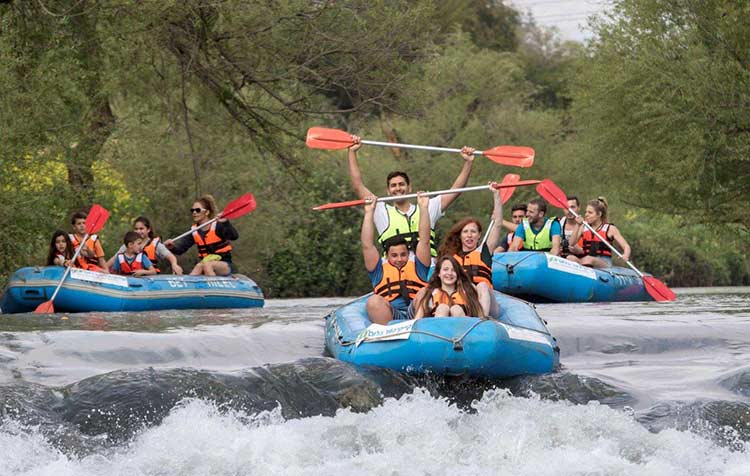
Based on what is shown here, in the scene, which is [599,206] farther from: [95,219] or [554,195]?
[95,219]

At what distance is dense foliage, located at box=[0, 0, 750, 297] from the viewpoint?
1472 cm

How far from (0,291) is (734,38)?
10.5 metres

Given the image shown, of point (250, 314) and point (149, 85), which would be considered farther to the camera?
point (149, 85)

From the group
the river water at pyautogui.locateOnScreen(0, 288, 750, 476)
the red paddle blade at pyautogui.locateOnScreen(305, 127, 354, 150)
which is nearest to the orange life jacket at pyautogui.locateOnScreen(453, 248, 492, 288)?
the river water at pyautogui.locateOnScreen(0, 288, 750, 476)

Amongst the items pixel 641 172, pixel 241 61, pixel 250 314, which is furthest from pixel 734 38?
pixel 250 314

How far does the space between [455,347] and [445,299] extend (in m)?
0.76

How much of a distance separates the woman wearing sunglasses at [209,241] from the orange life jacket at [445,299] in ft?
18.3

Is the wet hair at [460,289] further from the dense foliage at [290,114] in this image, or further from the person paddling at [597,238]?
the dense foliage at [290,114]

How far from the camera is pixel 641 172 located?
2048 cm

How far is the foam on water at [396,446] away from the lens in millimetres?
6758

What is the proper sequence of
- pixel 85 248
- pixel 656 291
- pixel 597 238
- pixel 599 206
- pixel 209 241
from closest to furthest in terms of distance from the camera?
pixel 85 248 < pixel 209 241 < pixel 599 206 < pixel 656 291 < pixel 597 238

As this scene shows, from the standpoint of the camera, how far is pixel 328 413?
25.8 ft

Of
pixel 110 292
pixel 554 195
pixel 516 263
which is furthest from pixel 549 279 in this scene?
pixel 110 292

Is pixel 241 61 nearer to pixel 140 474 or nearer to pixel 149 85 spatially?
pixel 149 85
